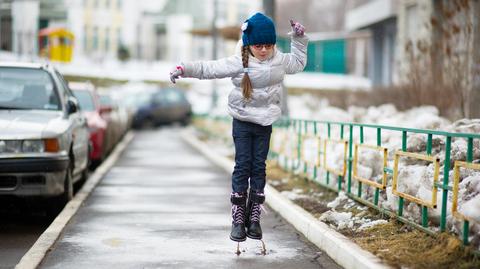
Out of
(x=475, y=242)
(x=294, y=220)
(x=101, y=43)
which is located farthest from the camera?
(x=101, y=43)

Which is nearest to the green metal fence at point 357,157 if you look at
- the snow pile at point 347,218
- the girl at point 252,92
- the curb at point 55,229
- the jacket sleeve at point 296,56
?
the snow pile at point 347,218

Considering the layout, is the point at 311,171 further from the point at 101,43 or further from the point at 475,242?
the point at 101,43

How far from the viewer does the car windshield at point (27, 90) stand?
→ 10891 mm

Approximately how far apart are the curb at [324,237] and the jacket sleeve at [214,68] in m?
1.62

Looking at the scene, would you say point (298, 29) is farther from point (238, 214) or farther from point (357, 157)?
point (357, 157)

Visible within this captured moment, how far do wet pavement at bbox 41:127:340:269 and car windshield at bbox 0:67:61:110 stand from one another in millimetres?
1329

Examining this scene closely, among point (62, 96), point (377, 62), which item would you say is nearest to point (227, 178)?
point (62, 96)

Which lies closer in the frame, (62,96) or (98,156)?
(62,96)

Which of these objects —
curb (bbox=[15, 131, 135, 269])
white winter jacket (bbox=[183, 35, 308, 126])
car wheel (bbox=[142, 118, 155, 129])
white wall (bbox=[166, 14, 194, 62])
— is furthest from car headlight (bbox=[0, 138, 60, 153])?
white wall (bbox=[166, 14, 194, 62])

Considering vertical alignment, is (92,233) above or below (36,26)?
below

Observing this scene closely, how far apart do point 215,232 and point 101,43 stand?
8065cm

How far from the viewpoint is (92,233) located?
888 centimetres

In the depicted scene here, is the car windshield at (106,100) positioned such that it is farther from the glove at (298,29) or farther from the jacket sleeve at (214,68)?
the jacket sleeve at (214,68)

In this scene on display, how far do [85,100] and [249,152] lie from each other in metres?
11.5
